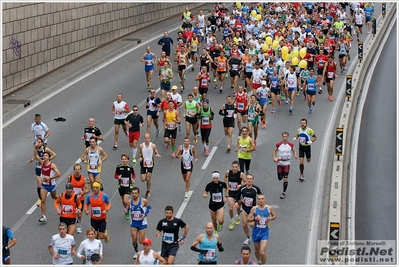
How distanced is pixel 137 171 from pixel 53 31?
11289mm

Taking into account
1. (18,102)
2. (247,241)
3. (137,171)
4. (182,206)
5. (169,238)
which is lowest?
(18,102)

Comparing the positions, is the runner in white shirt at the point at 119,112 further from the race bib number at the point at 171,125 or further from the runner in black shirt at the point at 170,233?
the runner in black shirt at the point at 170,233

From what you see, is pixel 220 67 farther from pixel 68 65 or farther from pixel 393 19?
pixel 393 19

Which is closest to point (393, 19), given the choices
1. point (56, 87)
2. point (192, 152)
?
point (56, 87)

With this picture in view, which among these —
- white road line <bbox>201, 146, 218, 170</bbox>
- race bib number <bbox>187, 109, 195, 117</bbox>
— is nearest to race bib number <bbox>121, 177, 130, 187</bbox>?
white road line <bbox>201, 146, 218, 170</bbox>

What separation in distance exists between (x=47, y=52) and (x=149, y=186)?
41.9 feet

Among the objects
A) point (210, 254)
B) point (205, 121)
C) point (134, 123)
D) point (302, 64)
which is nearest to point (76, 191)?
point (210, 254)

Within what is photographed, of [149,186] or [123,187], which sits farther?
[149,186]

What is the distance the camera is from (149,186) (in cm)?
2017

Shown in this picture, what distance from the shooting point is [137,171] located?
22109mm

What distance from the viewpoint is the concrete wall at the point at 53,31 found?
2866 centimetres

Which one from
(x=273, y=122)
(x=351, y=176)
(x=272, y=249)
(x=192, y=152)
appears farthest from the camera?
(x=273, y=122)

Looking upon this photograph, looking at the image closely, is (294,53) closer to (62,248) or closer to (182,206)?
(182,206)

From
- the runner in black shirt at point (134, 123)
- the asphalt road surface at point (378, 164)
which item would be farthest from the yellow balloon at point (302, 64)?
the runner in black shirt at point (134, 123)
